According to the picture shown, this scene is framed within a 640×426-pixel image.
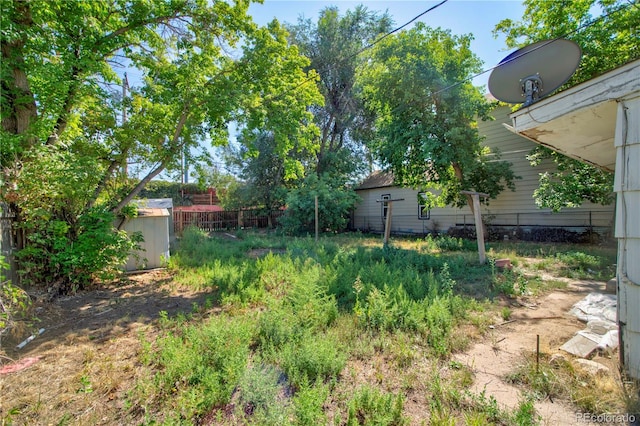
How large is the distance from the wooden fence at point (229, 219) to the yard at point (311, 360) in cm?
1244

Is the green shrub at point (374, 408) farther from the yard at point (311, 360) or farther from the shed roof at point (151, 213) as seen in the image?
the shed roof at point (151, 213)

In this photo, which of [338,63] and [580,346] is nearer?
[580,346]

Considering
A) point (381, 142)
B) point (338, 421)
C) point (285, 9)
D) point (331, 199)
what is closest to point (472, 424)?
point (338, 421)

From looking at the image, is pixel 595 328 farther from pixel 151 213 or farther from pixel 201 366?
pixel 151 213

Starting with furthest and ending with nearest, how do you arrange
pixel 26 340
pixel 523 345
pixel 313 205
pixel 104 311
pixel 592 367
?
pixel 313 205, pixel 104 311, pixel 26 340, pixel 523 345, pixel 592 367

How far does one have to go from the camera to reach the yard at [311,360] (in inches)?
78.4

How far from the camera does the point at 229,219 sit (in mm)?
17859

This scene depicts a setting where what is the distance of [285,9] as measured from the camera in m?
7.05

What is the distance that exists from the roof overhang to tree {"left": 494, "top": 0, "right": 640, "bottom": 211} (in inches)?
178

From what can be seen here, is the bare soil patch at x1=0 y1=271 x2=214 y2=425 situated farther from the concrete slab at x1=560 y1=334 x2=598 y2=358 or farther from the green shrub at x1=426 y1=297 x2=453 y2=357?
the concrete slab at x1=560 y1=334 x2=598 y2=358

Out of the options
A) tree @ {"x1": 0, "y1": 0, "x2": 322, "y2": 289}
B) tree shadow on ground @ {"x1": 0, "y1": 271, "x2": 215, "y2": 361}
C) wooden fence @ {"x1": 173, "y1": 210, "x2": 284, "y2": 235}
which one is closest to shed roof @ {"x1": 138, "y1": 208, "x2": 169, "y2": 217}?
tree @ {"x1": 0, "y1": 0, "x2": 322, "y2": 289}

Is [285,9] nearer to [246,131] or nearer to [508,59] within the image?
[246,131]

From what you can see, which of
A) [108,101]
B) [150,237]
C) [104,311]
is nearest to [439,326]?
[104,311]

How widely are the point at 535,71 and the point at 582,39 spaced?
20.5 feet
